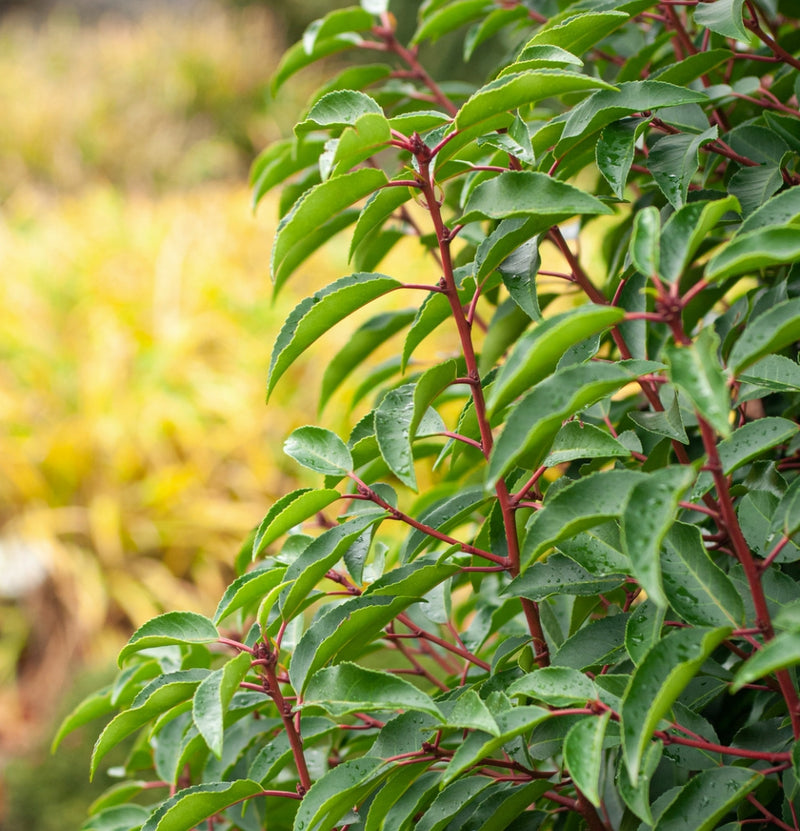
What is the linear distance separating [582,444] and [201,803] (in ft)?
1.05

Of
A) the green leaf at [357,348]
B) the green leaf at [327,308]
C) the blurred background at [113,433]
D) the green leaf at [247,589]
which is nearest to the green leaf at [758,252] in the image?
the green leaf at [327,308]

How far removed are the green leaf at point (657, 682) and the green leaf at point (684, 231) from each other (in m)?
0.17

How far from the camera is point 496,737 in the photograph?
465 millimetres

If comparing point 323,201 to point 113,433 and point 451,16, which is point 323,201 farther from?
point 113,433

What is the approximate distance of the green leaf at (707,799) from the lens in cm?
47

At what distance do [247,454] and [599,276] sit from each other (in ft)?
4.71

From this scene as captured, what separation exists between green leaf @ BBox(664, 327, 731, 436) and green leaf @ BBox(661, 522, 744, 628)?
→ 13 cm

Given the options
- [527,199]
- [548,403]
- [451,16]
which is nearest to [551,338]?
[548,403]

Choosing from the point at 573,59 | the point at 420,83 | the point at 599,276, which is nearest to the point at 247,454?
the point at 599,276

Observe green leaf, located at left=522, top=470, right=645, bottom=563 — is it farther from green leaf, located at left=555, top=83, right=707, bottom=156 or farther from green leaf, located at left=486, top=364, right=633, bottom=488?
green leaf, located at left=555, top=83, right=707, bottom=156

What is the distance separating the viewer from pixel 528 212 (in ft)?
1.66

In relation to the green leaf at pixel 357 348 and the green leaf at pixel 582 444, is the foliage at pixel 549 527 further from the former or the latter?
the green leaf at pixel 357 348

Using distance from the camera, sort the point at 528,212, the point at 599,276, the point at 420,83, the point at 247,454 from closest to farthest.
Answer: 1. the point at 528,212
2. the point at 420,83
3. the point at 599,276
4. the point at 247,454

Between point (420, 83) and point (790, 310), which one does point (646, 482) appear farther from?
point (420, 83)
